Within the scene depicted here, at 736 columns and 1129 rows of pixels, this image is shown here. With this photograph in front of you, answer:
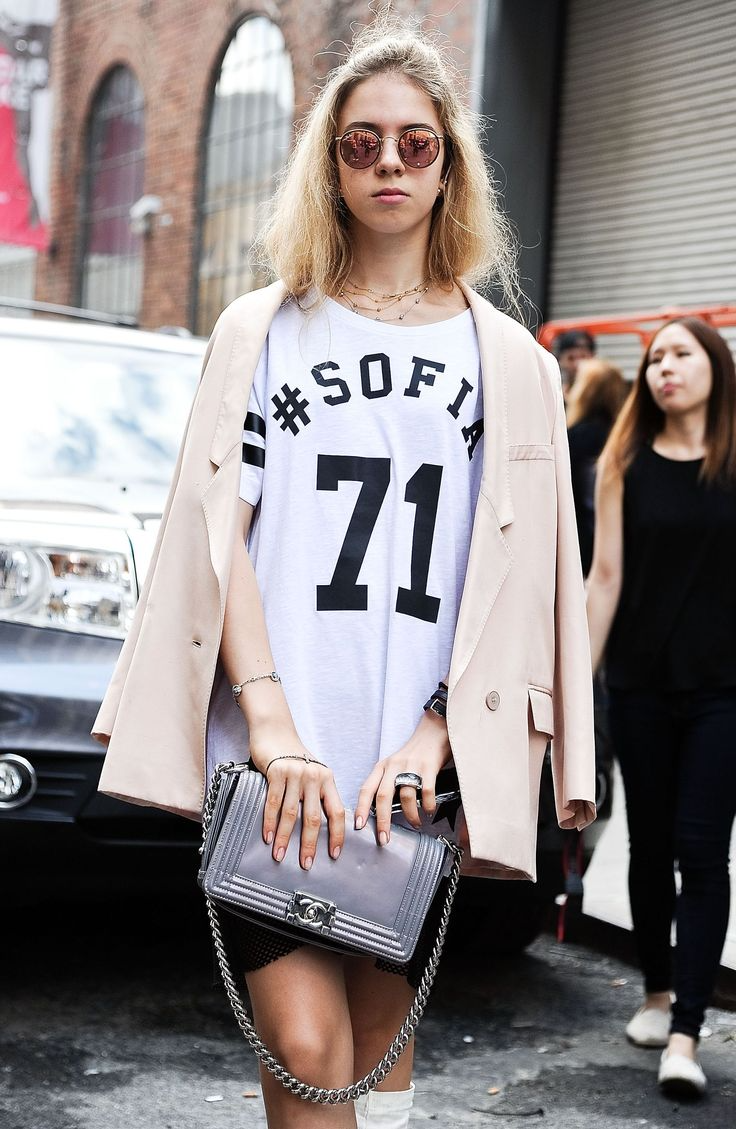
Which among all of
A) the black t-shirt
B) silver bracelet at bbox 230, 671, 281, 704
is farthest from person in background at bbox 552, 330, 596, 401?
silver bracelet at bbox 230, 671, 281, 704

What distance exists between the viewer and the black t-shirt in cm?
403

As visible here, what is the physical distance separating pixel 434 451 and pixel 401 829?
0.54 meters

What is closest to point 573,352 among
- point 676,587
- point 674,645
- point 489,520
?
point 676,587

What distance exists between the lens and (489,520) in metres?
2.22

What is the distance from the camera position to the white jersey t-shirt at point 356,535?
221 cm

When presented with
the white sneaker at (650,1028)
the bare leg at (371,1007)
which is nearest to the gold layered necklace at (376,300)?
the bare leg at (371,1007)

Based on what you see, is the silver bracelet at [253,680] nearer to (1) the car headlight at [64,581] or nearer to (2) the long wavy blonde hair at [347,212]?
(2) the long wavy blonde hair at [347,212]

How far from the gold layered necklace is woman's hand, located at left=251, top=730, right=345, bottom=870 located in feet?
2.20

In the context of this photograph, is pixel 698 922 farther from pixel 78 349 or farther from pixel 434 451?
pixel 78 349

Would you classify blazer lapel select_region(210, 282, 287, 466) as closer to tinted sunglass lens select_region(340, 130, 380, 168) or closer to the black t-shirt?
tinted sunglass lens select_region(340, 130, 380, 168)

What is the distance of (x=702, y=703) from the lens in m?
4.00

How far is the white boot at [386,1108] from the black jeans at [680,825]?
1559 mm

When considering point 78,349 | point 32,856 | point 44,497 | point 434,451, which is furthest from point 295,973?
point 78,349

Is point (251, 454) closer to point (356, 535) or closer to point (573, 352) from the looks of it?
point (356, 535)
